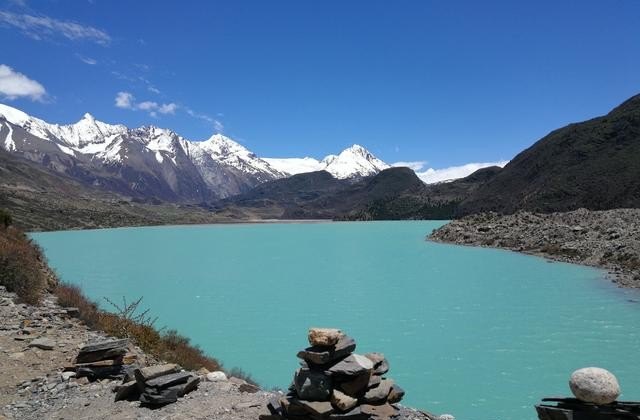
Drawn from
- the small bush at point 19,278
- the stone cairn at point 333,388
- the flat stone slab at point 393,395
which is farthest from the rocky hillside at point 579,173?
the stone cairn at point 333,388

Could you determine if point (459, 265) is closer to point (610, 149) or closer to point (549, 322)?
point (549, 322)

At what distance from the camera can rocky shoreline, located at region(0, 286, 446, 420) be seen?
28.4ft

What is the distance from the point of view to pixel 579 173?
123438 mm

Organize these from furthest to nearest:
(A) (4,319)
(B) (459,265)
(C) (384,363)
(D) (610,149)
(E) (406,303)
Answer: (D) (610,149), (B) (459,265), (E) (406,303), (A) (4,319), (C) (384,363)

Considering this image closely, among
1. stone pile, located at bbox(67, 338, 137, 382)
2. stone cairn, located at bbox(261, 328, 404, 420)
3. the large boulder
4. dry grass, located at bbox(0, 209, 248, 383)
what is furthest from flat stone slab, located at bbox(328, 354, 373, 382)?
dry grass, located at bbox(0, 209, 248, 383)

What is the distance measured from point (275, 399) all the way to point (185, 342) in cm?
831

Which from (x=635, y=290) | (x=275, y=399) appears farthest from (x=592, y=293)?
(x=275, y=399)

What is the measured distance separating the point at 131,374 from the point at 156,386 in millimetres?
1436

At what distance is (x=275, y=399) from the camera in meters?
8.55

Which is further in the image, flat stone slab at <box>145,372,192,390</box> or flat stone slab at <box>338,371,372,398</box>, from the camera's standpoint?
flat stone slab at <box>145,372,192,390</box>

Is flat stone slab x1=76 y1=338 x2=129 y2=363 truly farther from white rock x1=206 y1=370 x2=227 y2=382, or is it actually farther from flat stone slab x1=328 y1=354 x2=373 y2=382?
flat stone slab x1=328 y1=354 x2=373 y2=382

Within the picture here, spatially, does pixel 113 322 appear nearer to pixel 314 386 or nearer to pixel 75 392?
pixel 75 392

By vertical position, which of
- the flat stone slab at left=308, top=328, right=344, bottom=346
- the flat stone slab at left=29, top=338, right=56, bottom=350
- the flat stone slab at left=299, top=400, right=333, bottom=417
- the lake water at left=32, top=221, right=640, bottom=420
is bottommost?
the lake water at left=32, top=221, right=640, bottom=420

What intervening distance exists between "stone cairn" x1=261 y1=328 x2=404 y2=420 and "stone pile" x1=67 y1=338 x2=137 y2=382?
4058mm
